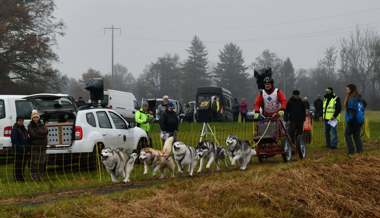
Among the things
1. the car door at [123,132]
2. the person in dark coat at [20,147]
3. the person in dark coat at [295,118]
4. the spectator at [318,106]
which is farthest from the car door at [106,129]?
the spectator at [318,106]

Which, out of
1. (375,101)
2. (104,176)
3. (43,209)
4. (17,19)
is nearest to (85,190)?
(104,176)

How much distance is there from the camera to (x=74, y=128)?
1409 cm

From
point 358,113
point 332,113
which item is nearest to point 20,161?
point 358,113

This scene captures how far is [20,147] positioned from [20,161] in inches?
12.8

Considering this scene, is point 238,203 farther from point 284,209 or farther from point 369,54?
point 369,54

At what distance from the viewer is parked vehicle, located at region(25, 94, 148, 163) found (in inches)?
555

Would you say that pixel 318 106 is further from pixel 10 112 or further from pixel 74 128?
pixel 10 112

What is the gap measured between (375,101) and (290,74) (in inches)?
1336

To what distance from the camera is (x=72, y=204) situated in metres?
7.93

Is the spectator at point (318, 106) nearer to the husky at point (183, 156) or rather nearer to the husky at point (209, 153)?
the husky at point (209, 153)

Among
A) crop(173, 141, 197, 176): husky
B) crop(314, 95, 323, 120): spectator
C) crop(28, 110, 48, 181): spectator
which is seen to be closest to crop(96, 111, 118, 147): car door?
crop(28, 110, 48, 181): spectator

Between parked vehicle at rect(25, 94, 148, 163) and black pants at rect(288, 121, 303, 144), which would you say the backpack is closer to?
black pants at rect(288, 121, 303, 144)

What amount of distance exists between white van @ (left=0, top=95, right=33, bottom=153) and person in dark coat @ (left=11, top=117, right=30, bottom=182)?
1017mm

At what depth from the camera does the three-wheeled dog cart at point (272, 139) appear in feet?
48.8
